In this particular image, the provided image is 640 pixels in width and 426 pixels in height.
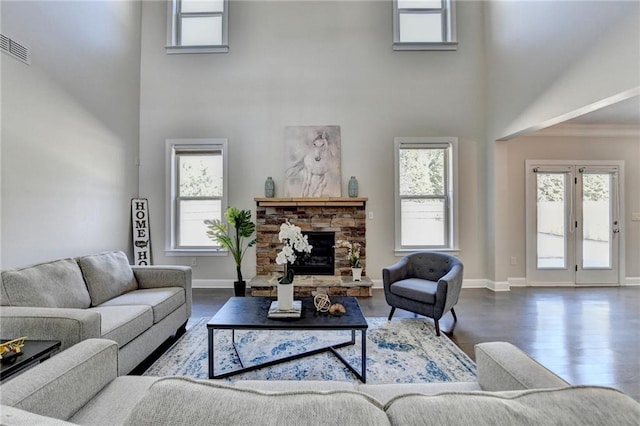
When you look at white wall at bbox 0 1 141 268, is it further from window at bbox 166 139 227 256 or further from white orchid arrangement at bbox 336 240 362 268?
white orchid arrangement at bbox 336 240 362 268

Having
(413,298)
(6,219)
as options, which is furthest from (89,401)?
(413,298)

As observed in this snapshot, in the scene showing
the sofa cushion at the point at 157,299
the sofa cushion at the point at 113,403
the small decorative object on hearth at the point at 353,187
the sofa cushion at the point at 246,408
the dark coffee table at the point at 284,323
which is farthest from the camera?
the small decorative object on hearth at the point at 353,187

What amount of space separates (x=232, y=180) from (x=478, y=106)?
4.33 meters

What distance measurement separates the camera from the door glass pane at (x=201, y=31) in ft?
16.9

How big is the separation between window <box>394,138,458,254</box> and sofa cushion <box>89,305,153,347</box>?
386cm

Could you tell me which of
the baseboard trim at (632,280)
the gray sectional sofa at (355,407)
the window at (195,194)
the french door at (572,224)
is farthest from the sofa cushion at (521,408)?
the baseboard trim at (632,280)

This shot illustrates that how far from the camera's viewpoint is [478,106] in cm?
515

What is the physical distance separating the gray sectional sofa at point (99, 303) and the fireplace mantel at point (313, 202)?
1858 millimetres

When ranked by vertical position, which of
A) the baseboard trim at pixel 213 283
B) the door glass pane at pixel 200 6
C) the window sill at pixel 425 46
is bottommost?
the baseboard trim at pixel 213 283

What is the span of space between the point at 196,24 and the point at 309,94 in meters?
2.27

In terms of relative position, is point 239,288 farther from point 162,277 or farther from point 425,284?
point 425,284

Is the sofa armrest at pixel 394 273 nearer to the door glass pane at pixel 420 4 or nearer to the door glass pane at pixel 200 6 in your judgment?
the door glass pane at pixel 420 4

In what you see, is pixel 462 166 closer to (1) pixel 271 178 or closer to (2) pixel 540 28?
(2) pixel 540 28

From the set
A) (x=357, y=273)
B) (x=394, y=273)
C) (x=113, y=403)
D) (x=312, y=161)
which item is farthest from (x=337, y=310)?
(x=312, y=161)
